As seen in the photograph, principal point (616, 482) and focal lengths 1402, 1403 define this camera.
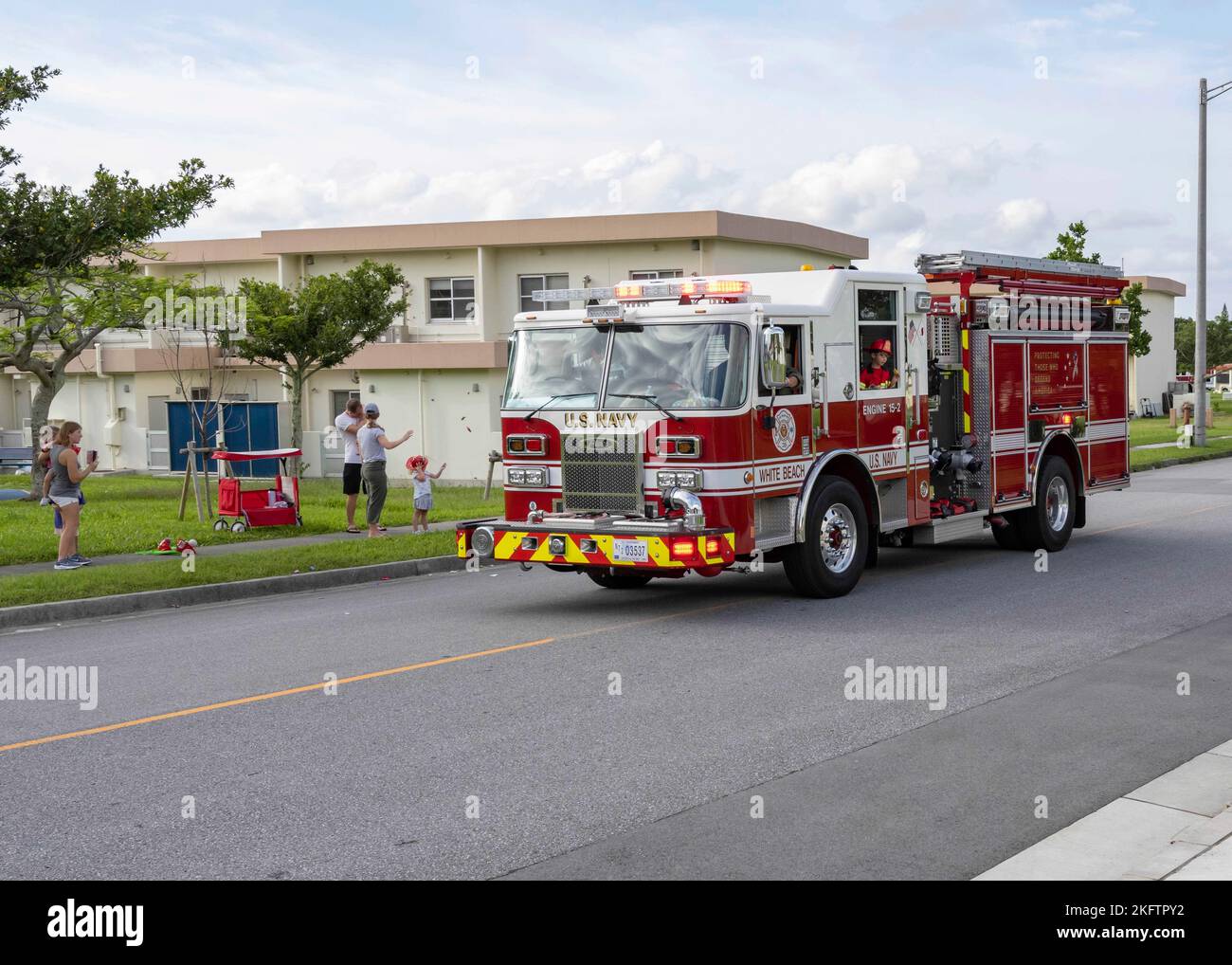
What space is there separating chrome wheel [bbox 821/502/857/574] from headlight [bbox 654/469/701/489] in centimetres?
158

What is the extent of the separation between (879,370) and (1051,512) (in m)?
4.11

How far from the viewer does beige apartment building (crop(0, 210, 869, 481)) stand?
36000 millimetres

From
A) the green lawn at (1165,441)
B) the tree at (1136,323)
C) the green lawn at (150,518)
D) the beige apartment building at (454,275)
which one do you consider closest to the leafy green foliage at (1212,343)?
the green lawn at (1165,441)

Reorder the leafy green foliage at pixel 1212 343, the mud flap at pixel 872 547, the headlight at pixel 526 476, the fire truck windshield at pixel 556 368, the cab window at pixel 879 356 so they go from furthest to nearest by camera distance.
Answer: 1. the leafy green foliage at pixel 1212 343
2. the mud flap at pixel 872 547
3. the cab window at pixel 879 356
4. the headlight at pixel 526 476
5. the fire truck windshield at pixel 556 368

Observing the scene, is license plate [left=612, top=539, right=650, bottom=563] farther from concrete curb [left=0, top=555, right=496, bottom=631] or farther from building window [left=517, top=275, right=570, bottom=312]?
building window [left=517, top=275, right=570, bottom=312]

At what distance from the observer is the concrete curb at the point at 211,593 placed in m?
12.8

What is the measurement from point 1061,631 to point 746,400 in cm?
304

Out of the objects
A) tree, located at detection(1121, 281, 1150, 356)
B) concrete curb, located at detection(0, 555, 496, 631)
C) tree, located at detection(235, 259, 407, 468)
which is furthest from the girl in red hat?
tree, located at detection(1121, 281, 1150, 356)

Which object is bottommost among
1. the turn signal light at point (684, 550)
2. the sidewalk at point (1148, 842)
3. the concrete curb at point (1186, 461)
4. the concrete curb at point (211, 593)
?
the sidewalk at point (1148, 842)

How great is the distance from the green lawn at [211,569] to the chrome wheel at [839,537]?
545 centimetres

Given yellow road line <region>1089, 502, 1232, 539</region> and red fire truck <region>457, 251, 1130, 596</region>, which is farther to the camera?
yellow road line <region>1089, 502, 1232, 539</region>

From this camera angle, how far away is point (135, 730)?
7941mm

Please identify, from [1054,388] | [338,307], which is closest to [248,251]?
[338,307]

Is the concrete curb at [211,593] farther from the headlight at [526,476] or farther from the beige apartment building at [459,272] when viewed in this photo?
the beige apartment building at [459,272]
